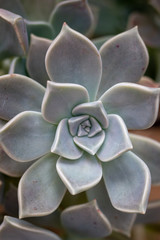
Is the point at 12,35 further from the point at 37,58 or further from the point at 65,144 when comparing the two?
the point at 65,144

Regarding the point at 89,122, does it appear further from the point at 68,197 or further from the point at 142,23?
the point at 142,23

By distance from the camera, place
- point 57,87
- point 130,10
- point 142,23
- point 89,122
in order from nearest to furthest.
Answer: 1. point 57,87
2. point 89,122
3. point 142,23
4. point 130,10

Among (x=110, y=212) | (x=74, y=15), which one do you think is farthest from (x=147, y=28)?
(x=110, y=212)

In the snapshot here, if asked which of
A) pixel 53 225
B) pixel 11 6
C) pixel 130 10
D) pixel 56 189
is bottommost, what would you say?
pixel 53 225

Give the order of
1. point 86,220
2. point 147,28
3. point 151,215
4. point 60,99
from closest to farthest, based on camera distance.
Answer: point 60,99
point 86,220
point 151,215
point 147,28

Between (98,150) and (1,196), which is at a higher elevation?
(98,150)

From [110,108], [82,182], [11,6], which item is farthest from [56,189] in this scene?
[11,6]
